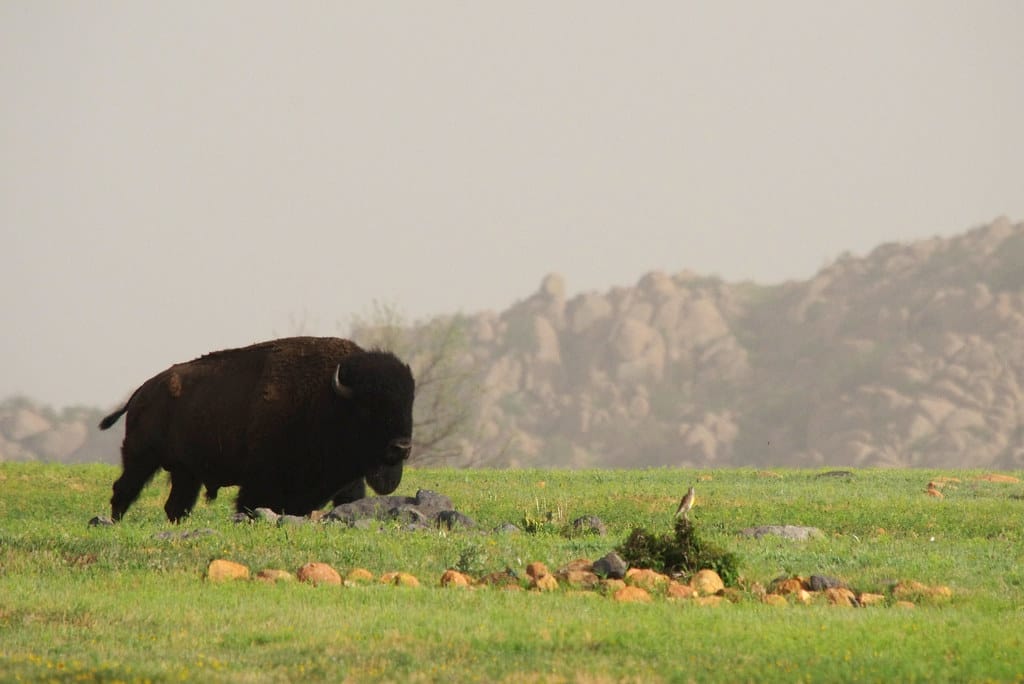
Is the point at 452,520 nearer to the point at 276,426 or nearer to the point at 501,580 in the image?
the point at 276,426

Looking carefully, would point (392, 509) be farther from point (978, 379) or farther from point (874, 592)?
point (978, 379)

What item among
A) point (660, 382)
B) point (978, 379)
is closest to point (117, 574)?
point (978, 379)

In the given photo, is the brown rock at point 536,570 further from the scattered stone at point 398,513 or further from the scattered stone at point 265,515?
the scattered stone at point 265,515

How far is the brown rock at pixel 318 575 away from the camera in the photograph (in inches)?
599

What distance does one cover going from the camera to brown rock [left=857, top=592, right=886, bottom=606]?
15.2 metres

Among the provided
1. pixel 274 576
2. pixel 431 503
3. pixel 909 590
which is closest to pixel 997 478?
pixel 431 503

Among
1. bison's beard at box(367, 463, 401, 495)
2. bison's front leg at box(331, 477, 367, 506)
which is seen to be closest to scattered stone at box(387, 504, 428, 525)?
bison's beard at box(367, 463, 401, 495)

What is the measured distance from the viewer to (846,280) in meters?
152

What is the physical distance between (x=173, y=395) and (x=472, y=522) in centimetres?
481

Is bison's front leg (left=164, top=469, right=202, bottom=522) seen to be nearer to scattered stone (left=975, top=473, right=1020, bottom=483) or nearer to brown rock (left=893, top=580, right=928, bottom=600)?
brown rock (left=893, top=580, right=928, bottom=600)

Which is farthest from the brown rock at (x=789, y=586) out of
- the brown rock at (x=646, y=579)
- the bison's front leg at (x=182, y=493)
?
the bison's front leg at (x=182, y=493)

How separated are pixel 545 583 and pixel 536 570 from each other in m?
0.32

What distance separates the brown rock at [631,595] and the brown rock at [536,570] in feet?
3.21

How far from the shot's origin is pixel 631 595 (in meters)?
14.6
